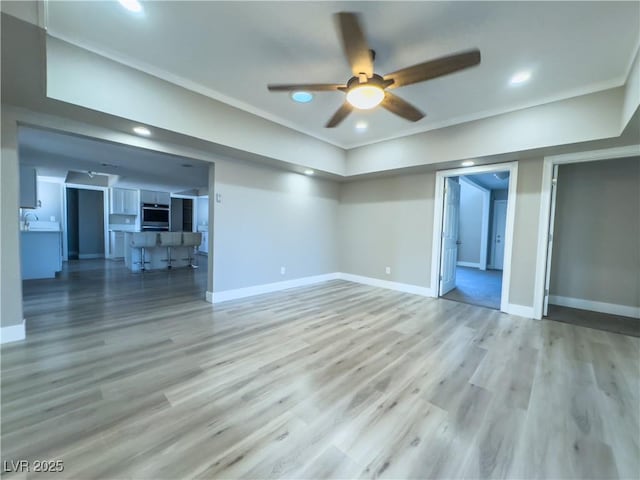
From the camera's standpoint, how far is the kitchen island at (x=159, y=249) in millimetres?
6695

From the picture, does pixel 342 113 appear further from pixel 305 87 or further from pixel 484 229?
pixel 484 229

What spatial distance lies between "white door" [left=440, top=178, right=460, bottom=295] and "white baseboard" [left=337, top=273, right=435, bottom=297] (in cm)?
31

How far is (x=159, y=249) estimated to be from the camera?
23.8 feet

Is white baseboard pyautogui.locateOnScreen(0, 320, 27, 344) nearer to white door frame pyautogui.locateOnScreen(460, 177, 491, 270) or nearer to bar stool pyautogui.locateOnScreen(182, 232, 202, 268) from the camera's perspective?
bar stool pyautogui.locateOnScreen(182, 232, 202, 268)

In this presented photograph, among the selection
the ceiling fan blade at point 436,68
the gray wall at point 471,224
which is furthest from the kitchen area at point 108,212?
the gray wall at point 471,224

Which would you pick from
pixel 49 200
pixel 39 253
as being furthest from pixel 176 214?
pixel 39 253

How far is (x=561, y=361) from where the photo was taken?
253 cm

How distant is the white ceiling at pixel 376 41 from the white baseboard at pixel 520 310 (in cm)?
277

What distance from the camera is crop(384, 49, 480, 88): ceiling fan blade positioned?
5.90 ft

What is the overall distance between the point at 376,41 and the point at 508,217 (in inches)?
126

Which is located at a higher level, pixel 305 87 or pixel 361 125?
pixel 361 125

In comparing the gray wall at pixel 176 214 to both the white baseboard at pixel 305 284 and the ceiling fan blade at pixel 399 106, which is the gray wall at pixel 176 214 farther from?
the ceiling fan blade at pixel 399 106

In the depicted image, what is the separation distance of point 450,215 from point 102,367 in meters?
5.37

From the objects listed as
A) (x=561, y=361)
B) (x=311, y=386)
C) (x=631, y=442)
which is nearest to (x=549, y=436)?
(x=631, y=442)
